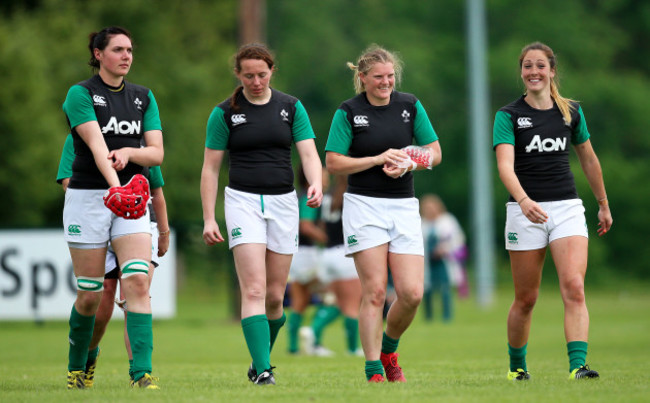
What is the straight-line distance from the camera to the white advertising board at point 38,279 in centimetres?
1959

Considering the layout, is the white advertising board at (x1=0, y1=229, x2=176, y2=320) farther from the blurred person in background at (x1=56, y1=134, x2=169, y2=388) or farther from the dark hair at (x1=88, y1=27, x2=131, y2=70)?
the dark hair at (x1=88, y1=27, x2=131, y2=70)

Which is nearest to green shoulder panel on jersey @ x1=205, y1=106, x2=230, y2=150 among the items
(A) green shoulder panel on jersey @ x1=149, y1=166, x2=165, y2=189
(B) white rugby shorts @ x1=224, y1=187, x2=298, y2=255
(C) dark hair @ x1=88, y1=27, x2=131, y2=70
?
(B) white rugby shorts @ x1=224, y1=187, x2=298, y2=255

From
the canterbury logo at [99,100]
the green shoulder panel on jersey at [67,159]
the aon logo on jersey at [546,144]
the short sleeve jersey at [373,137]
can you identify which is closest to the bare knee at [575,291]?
the aon logo on jersey at [546,144]

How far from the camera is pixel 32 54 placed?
28.5 metres

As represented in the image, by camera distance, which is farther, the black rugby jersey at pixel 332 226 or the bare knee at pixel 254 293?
the black rugby jersey at pixel 332 226

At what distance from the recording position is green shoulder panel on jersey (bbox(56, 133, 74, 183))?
8.66 metres

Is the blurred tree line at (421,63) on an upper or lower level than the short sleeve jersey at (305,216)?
upper

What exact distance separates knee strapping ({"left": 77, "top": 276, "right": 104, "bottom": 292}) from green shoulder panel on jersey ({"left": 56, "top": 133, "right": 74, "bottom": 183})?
42.7 inches

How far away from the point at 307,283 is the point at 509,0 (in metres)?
31.4

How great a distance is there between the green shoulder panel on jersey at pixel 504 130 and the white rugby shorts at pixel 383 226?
85 cm

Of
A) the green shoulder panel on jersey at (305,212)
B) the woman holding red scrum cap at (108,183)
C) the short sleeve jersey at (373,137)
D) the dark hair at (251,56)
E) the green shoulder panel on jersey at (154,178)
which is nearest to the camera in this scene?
the woman holding red scrum cap at (108,183)

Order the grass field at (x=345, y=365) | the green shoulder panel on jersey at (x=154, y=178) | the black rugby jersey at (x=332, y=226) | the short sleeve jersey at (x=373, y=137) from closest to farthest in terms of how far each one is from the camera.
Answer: the grass field at (x=345, y=365) < the short sleeve jersey at (x=373, y=137) < the green shoulder panel on jersey at (x=154, y=178) < the black rugby jersey at (x=332, y=226)

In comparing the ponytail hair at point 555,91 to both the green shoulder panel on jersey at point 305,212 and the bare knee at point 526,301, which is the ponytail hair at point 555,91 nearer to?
the bare knee at point 526,301

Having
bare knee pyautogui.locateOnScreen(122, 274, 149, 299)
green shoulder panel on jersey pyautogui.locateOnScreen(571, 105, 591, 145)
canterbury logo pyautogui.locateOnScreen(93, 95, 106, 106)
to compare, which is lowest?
bare knee pyautogui.locateOnScreen(122, 274, 149, 299)
